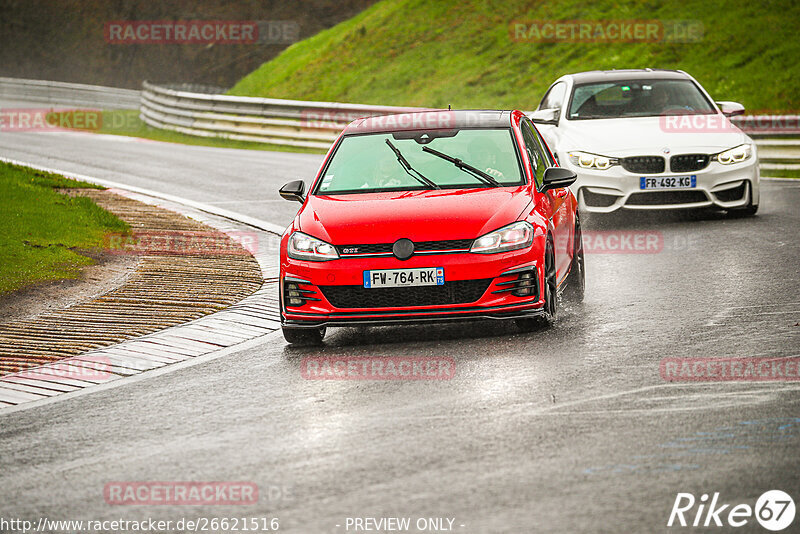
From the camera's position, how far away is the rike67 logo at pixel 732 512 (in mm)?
4664

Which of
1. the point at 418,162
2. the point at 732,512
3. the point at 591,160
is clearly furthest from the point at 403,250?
the point at 591,160

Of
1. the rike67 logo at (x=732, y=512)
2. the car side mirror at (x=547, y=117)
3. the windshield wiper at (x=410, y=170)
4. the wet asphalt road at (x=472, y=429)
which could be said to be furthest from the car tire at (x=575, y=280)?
the car side mirror at (x=547, y=117)

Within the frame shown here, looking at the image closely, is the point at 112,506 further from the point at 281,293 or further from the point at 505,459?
the point at 281,293

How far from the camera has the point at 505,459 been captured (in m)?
5.56

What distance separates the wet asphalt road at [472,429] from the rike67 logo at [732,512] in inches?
1.9

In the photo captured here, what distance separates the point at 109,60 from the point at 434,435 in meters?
50.7

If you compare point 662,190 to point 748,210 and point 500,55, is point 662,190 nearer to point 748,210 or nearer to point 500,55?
point 748,210

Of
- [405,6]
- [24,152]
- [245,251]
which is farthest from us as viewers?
[405,6]

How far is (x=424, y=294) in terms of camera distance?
8.20m

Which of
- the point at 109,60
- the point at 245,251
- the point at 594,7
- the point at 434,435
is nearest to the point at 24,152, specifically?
the point at 245,251

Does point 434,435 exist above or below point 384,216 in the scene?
below

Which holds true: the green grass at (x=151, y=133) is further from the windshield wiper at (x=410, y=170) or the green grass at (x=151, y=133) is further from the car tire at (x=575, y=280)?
the windshield wiper at (x=410, y=170)

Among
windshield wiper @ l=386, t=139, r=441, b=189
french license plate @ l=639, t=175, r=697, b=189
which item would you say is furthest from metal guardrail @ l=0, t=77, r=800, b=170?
windshield wiper @ l=386, t=139, r=441, b=189

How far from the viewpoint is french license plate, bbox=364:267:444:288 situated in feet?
26.8
